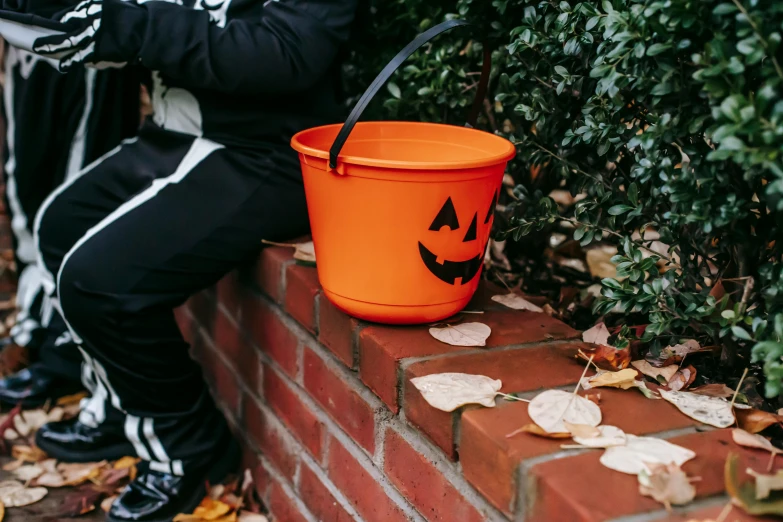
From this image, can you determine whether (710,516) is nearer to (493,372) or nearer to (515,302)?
(493,372)

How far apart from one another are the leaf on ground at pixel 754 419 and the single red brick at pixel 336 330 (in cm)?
52

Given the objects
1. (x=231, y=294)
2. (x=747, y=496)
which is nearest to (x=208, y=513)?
(x=231, y=294)

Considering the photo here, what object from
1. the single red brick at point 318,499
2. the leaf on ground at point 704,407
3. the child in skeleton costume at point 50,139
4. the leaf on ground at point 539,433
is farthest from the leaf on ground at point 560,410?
the child in skeleton costume at point 50,139

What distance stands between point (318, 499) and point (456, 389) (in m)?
0.50

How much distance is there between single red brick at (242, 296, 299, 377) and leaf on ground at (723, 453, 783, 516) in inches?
30.4

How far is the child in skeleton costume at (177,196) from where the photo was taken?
1.24 m

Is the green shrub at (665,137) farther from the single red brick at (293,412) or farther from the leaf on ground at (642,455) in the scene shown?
the single red brick at (293,412)

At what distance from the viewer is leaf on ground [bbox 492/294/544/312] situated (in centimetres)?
120

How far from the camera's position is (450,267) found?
41.0 inches

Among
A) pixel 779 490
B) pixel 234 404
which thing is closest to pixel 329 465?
pixel 234 404

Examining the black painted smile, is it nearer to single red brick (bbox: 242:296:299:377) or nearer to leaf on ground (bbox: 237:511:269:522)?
single red brick (bbox: 242:296:299:377)

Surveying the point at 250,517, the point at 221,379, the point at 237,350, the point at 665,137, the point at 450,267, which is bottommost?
the point at 250,517

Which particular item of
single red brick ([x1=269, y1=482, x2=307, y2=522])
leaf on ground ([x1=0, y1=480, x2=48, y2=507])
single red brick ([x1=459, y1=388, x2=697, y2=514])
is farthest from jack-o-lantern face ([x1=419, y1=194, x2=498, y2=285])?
leaf on ground ([x1=0, y1=480, x2=48, y2=507])

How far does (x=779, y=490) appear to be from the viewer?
719 mm
